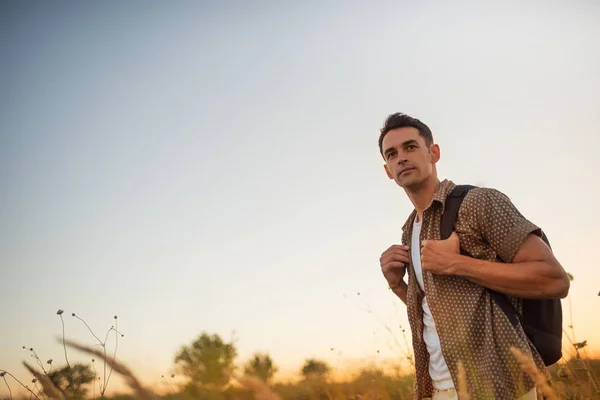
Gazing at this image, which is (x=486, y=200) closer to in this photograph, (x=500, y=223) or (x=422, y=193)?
(x=500, y=223)

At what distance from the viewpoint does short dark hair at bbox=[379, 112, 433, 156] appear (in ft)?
12.7

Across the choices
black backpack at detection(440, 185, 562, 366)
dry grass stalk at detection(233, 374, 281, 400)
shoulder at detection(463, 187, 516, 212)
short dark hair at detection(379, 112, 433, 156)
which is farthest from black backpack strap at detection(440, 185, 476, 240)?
dry grass stalk at detection(233, 374, 281, 400)

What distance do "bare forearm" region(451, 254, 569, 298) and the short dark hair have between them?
4.36 feet

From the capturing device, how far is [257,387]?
2.39 ft

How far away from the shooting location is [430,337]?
127 inches

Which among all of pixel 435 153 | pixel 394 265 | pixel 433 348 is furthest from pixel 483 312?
pixel 435 153

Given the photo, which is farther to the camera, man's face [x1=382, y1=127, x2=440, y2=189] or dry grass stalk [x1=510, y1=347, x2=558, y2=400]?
man's face [x1=382, y1=127, x2=440, y2=189]

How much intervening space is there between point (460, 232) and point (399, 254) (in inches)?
21.4

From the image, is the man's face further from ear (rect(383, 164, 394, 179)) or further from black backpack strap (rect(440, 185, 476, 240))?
black backpack strap (rect(440, 185, 476, 240))

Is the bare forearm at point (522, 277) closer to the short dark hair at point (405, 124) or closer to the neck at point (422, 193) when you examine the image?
the neck at point (422, 193)

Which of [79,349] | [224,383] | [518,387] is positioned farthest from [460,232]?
[79,349]

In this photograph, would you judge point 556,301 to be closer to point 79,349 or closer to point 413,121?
point 413,121

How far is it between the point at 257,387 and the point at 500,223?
240 cm

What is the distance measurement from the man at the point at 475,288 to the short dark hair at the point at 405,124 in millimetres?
603
